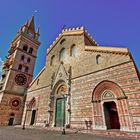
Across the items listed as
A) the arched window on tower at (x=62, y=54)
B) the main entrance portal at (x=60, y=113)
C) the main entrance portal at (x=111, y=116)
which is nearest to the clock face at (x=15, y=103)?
the main entrance portal at (x=60, y=113)

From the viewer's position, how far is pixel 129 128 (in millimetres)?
7824

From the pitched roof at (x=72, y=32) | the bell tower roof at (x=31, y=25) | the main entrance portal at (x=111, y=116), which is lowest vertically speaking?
the main entrance portal at (x=111, y=116)

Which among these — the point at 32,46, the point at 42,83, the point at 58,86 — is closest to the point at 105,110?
the point at 58,86

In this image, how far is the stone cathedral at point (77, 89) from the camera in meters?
8.80

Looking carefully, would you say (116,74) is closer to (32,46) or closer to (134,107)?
(134,107)

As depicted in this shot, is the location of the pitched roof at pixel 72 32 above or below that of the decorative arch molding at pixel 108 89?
above

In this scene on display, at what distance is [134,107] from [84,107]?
423cm

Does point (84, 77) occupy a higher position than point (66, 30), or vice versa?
point (66, 30)

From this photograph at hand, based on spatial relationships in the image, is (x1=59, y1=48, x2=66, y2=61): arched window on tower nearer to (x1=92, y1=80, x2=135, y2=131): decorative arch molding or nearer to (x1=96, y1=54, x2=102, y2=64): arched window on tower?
(x1=96, y1=54, x2=102, y2=64): arched window on tower

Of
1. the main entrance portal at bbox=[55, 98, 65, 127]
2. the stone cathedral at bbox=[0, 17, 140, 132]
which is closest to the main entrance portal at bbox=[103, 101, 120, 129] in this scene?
the stone cathedral at bbox=[0, 17, 140, 132]

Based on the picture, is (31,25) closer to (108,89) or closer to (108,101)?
(108,89)

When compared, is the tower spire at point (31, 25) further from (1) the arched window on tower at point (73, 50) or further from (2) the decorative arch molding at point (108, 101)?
(2) the decorative arch molding at point (108, 101)

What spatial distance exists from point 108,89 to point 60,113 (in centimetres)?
623

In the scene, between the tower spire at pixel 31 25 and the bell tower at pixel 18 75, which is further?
the tower spire at pixel 31 25
